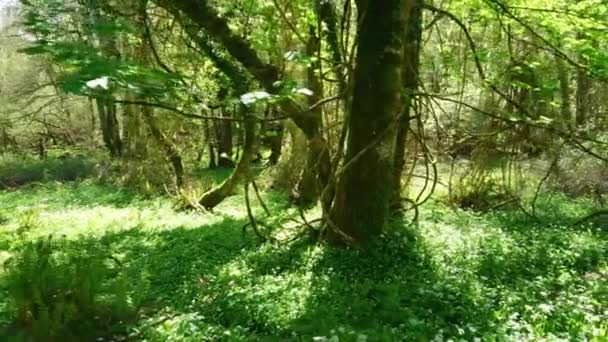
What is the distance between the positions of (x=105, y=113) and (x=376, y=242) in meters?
19.5

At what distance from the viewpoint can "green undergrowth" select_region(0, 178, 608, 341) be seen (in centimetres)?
437

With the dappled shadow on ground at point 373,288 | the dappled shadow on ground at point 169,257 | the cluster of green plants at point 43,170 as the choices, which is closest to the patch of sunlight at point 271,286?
the dappled shadow on ground at point 373,288

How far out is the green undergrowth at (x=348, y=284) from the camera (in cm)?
437

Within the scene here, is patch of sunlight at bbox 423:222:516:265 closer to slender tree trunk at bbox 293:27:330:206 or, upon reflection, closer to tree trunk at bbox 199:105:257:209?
slender tree trunk at bbox 293:27:330:206

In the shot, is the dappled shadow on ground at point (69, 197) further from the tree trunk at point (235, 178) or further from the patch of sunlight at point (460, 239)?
the patch of sunlight at point (460, 239)

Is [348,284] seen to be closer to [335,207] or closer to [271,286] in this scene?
[271,286]

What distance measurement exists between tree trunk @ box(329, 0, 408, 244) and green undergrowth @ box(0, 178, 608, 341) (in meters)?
0.34

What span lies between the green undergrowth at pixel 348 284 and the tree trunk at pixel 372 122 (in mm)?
339

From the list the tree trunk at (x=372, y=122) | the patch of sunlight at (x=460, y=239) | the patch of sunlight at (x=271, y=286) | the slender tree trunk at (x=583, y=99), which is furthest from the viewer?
the slender tree trunk at (x=583, y=99)

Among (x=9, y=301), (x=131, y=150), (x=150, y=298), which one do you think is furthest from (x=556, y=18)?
(x=131, y=150)

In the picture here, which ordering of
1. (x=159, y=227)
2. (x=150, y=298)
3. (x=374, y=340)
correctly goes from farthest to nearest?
(x=159, y=227)
(x=150, y=298)
(x=374, y=340)

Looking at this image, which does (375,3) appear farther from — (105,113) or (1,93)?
(1,93)

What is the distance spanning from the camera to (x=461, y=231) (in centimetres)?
716

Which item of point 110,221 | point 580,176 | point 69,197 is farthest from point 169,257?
point 69,197
